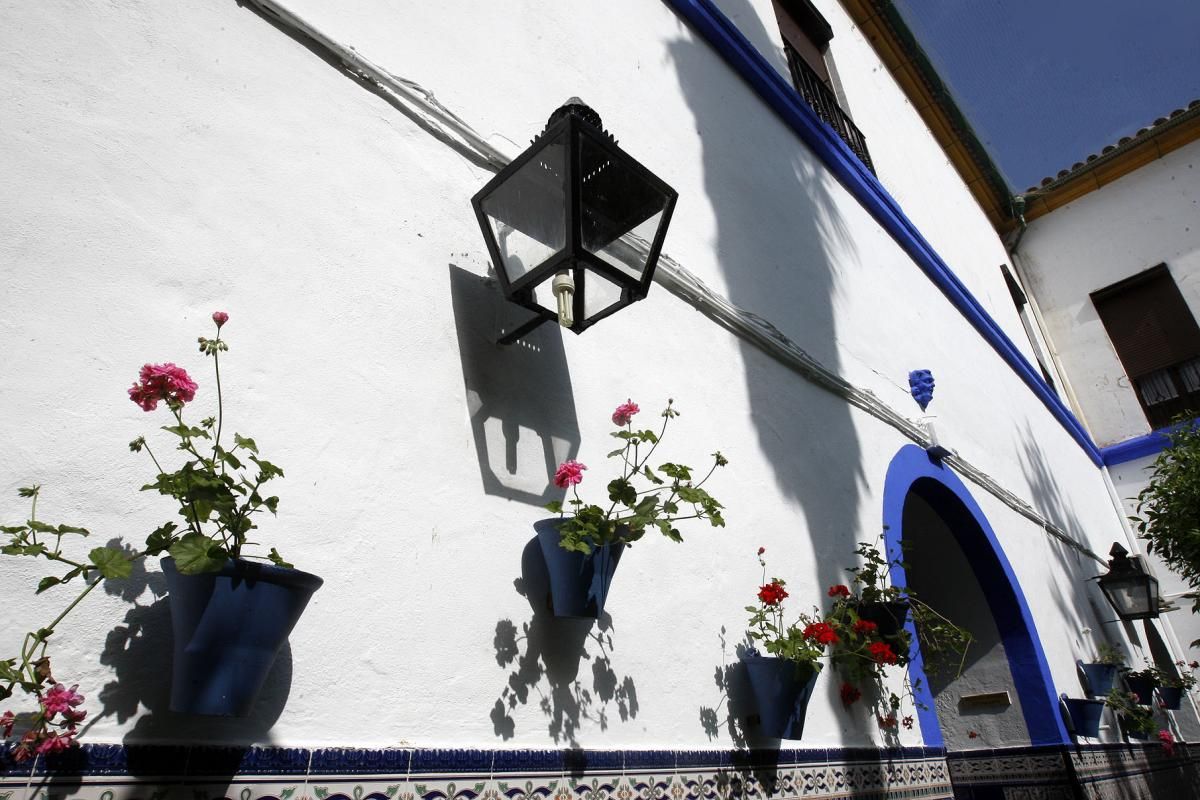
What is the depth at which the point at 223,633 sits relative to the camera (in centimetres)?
115

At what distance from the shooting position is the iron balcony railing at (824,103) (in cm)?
545

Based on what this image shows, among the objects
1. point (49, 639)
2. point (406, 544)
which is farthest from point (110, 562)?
point (406, 544)

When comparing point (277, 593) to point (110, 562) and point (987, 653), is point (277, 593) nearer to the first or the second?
point (110, 562)

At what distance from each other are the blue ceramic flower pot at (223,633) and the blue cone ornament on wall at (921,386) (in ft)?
13.6

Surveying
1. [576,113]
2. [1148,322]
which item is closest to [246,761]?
[576,113]

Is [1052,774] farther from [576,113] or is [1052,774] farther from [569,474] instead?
[576,113]

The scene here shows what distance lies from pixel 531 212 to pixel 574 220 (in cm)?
17

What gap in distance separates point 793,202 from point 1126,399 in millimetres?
7129

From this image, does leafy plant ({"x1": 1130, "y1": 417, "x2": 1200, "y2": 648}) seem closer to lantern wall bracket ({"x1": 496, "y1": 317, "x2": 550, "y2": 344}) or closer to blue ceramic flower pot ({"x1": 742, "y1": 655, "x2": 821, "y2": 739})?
blue ceramic flower pot ({"x1": 742, "y1": 655, "x2": 821, "y2": 739})

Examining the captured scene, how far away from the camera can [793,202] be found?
4.17m

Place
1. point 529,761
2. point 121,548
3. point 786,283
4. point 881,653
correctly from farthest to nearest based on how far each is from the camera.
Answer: point 786,283 → point 881,653 → point 529,761 → point 121,548

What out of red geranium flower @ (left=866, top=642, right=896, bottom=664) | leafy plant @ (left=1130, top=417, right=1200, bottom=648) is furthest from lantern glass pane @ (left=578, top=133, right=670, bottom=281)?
leafy plant @ (left=1130, top=417, right=1200, bottom=648)

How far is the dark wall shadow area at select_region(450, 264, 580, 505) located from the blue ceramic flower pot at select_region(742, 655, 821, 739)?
0.88 m

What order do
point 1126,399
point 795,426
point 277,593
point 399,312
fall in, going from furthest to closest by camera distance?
point 1126,399
point 795,426
point 399,312
point 277,593
